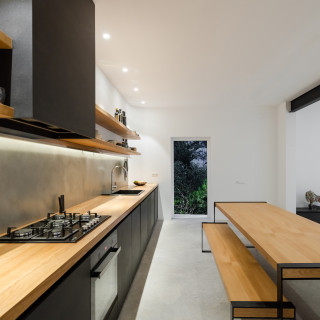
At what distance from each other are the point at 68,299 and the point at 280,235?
1.58 meters

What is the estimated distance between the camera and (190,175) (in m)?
6.07

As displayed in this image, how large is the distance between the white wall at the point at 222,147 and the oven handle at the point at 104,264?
399cm

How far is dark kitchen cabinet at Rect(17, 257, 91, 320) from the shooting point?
2.82 feet

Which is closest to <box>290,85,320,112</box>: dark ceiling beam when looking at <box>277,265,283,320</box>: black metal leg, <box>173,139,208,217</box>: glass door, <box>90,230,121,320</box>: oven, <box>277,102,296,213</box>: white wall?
<box>277,102,296,213</box>: white wall

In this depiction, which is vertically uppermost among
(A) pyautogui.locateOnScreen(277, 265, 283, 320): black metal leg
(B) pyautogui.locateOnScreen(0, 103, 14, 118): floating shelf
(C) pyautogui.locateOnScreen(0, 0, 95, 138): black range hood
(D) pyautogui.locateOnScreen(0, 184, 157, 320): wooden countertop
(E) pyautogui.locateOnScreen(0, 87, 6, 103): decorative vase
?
(C) pyautogui.locateOnScreen(0, 0, 95, 138): black range hood

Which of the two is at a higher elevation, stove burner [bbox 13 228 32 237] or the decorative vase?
the decorative vase

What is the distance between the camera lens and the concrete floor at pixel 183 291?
6.80 ft

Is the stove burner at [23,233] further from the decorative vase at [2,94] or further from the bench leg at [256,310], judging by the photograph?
the bench leg at [256,310]

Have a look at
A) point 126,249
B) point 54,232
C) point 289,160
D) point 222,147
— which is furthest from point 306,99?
point 54,232

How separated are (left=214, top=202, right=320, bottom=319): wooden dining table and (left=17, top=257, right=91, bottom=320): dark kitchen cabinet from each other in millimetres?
1063

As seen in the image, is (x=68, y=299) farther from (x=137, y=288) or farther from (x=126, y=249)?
(x=137, y=288)

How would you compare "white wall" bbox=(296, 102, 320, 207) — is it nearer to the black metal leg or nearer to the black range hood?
the black metal leg

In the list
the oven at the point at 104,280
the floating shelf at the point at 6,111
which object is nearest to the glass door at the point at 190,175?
the oven at the point at 104,280

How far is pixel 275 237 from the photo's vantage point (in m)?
1.82
